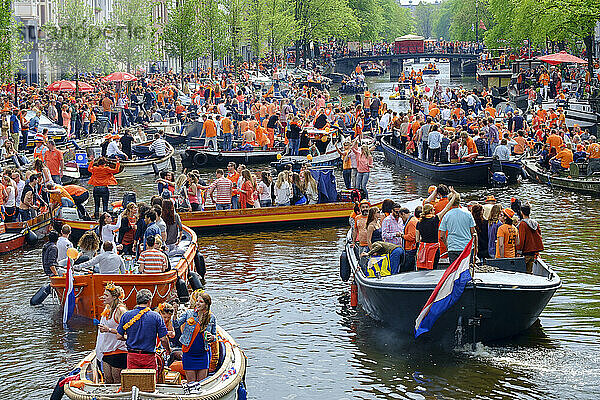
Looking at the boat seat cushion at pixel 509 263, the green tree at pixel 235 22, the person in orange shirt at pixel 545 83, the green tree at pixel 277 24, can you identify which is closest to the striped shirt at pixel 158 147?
the boat seat cushion at pixel 509 263

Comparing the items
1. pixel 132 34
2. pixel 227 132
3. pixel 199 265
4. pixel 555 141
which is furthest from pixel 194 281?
pixel 132 34

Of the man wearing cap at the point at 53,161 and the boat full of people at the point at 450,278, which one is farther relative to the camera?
the man wearing cap at the point at 53,161

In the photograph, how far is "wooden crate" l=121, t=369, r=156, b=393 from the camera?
11.6 meters

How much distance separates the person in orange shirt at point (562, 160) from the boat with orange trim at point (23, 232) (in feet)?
51.2

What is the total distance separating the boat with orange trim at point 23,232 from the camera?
23328 millimetres

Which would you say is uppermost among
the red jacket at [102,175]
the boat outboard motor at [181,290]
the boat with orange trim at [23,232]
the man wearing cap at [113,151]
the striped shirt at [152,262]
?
the man wearing cap at [113,151]

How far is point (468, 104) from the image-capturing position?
5203 cm

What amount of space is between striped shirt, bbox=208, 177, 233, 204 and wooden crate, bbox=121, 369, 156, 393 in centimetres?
1378

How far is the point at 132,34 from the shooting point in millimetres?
72125

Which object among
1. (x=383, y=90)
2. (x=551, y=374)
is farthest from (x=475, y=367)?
(x=383, y=90)

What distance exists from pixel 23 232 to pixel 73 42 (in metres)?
40.6

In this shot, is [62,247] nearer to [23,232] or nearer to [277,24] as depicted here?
[23,232]

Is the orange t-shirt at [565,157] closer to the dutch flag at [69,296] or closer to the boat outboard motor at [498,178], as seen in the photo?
the boat outboard motor at [498,178]

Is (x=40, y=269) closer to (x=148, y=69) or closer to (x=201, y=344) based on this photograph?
(x=201, y=344)
